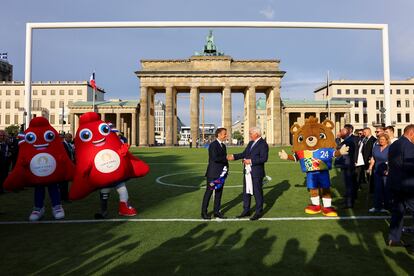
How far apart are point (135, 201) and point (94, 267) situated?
5.05 m

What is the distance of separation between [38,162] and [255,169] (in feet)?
16.9

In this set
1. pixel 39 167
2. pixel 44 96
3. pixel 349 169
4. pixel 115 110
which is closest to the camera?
pixel 39 167

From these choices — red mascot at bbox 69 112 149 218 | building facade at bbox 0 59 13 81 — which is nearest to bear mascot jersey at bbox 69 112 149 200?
red mascot at bbox 69 112 149 218

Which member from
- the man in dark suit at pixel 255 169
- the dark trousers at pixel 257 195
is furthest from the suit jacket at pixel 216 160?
the dark trousers at pixel 257 195

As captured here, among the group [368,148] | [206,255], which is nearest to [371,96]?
[368,148]

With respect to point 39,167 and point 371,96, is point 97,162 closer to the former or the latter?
point 39,167

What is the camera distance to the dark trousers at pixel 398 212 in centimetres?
529

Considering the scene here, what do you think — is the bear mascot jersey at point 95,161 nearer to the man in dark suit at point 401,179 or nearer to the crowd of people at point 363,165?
the crowd of people at point 363,165

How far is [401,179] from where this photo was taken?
527cm

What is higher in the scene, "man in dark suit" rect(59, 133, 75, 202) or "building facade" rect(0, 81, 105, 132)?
"building facade" rect(0, 81, 105, 132)

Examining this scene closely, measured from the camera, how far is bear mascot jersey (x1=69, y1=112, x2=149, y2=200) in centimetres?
725

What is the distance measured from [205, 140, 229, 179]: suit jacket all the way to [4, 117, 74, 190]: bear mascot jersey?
3.53 meters

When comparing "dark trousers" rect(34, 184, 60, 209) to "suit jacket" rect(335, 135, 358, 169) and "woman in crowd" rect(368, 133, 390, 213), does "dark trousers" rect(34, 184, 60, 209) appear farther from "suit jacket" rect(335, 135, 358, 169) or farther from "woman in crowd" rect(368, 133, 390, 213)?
"woman in crowd" rect(368, 133, 390, 213)

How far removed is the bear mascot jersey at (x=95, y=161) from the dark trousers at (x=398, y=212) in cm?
569
